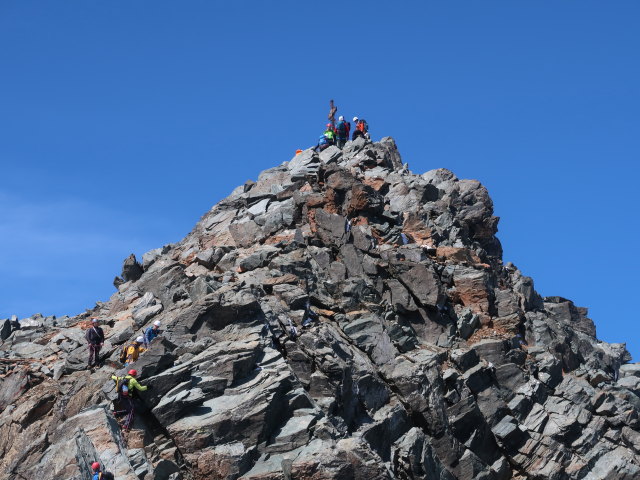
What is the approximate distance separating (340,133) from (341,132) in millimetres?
134

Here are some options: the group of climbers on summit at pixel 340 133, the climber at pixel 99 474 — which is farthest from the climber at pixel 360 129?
the climber at pixel 99 474

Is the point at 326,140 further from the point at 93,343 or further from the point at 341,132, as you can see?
the point at 93,343

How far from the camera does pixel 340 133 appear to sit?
71.4m

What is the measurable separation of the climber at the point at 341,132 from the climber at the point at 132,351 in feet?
114

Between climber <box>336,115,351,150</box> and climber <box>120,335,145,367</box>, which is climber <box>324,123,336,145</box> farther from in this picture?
climber <box>120,335,145,367</box>

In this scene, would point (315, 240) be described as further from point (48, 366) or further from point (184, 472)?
point (184, 472)

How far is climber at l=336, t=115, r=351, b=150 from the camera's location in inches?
2803

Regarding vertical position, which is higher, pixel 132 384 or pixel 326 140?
pixel 326 140

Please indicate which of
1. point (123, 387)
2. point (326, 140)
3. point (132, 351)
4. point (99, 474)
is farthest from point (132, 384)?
point (326, 140)

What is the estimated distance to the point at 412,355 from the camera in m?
43.7

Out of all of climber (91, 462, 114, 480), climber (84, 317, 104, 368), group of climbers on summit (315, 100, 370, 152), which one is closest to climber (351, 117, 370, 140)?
group of climbers on summit (315, 100, 370, 152)

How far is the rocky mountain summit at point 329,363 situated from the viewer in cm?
3381

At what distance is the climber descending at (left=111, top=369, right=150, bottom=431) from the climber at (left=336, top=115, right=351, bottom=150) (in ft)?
131

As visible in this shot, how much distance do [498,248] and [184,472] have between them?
38.2 meters
